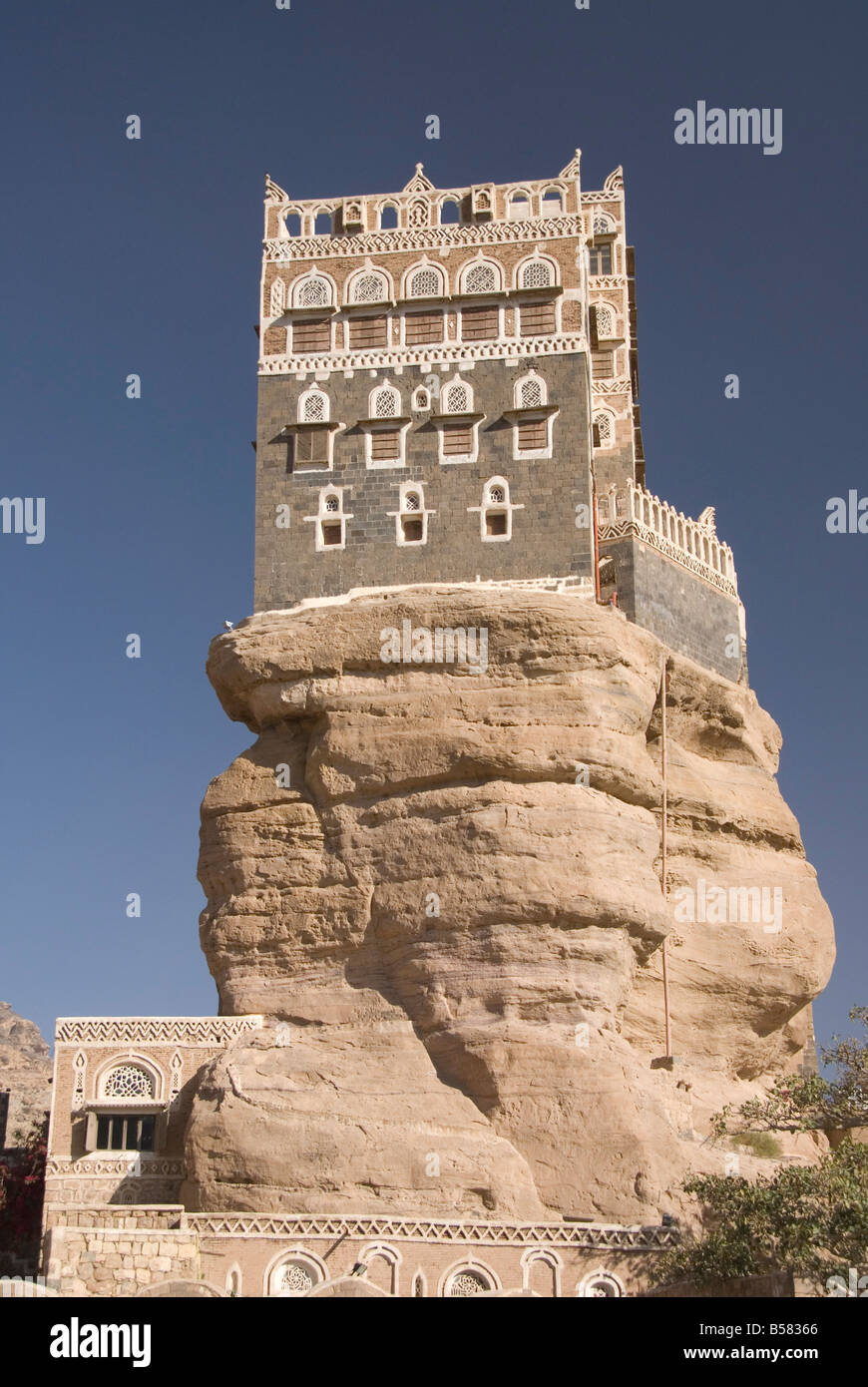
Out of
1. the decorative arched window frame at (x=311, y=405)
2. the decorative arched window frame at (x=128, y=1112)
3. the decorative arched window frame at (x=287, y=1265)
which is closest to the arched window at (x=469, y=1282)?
the decorative arched window frame at (x=287, y=1265)

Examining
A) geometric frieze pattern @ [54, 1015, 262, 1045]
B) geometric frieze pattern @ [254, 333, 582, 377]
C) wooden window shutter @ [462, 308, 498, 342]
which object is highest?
wooden window shutter @ [462, 308, 498, 342]

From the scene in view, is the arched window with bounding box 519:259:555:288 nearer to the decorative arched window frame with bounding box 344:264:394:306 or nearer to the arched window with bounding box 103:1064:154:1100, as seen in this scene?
the decorative arched window frame with bounding box 344:264:394:306

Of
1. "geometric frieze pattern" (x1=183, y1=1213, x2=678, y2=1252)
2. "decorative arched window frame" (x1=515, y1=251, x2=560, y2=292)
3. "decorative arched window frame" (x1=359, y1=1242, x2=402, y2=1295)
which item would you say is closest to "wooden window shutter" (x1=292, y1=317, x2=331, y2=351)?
"decorative arched window frame" (x1=515, y1=251, x2=560, y2=292)

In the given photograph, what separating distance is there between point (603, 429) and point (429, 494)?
28.4 ft

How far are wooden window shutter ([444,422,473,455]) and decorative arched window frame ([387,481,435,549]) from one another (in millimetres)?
970

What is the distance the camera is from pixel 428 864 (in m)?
29.1

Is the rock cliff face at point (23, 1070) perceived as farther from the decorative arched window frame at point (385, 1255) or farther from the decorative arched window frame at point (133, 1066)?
the decorative arched window frame at point (385, 1255)

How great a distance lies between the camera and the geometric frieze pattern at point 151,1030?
29562mm

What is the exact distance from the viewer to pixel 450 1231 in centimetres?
2555

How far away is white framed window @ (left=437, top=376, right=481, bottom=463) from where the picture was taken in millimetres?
33750

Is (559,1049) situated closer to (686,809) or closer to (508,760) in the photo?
(508,760)

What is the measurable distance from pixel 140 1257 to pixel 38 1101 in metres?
30.1

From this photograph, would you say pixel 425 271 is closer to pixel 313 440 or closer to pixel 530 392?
pixel 530 392

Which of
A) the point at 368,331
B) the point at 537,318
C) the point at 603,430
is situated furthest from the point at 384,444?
the point at 603,430
